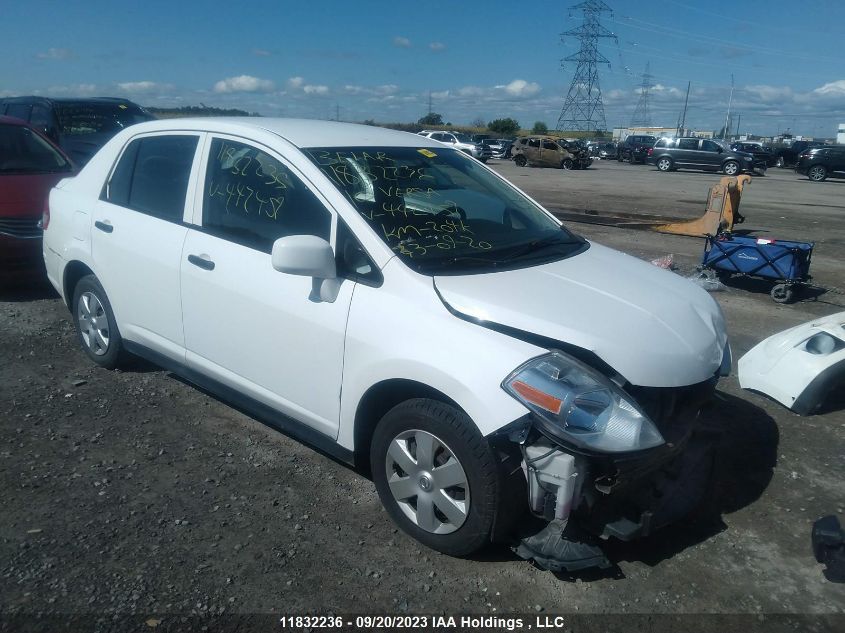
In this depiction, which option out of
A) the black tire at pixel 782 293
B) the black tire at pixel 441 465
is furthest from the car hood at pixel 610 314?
the black tire at pixel 782 293

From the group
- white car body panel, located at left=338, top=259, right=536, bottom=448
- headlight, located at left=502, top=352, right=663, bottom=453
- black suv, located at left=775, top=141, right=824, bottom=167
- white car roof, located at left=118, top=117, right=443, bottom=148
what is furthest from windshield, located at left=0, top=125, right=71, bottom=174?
black suv, located at left=775, top=141, right=824, bottom=167

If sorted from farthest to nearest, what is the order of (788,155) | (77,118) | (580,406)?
(788,155) < (77,118) < (580,406)

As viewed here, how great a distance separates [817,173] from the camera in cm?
3042

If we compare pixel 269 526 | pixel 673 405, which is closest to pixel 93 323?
pixel 269 526

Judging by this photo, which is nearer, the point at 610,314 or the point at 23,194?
the point at 610,314

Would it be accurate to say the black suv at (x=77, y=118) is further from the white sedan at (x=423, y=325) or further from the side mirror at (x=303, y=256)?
the side mirror at (x=303, y=256)

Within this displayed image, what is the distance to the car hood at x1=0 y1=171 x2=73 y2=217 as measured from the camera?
271 inches

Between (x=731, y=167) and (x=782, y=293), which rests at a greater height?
(x=731, y=167)

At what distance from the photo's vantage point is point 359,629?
268cm

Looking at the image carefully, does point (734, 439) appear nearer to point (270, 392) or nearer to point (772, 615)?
point (772, 615)

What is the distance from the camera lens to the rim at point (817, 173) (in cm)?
3028

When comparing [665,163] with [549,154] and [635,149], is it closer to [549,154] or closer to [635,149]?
[549,154]

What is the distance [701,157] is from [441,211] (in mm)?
36075

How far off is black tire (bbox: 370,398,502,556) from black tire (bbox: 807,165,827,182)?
32875 mm
